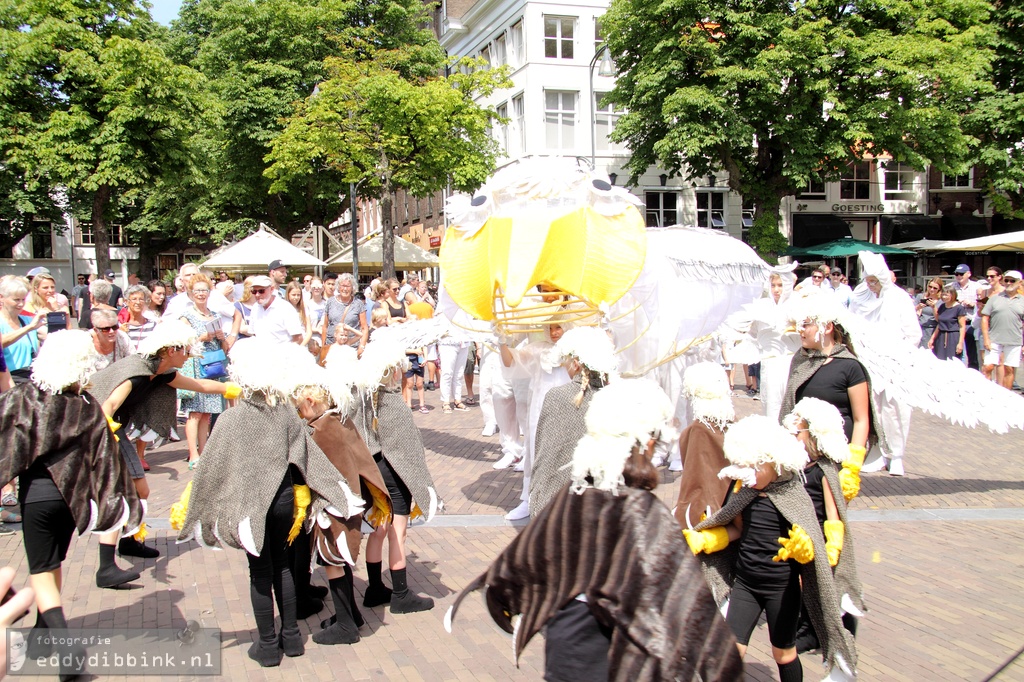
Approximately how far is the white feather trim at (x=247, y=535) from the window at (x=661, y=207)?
3079 cm

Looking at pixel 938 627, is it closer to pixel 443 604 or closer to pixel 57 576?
pixel 443 604

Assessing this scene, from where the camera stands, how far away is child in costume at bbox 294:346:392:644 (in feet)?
Result: 14.4

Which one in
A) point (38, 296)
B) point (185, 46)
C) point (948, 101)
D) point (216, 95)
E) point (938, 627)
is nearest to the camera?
point (938, 627)

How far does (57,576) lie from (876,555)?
503 cm

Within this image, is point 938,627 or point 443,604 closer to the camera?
point 938,627

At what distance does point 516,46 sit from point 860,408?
31722 millimetres

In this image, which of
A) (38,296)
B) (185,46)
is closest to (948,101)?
(38,296)

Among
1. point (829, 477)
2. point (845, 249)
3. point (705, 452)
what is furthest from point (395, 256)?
point (829, 477)

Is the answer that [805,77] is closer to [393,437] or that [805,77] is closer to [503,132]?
[503,132]

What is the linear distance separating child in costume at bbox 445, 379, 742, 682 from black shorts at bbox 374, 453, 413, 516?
2.06 m

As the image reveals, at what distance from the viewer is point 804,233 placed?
33500 millimetres

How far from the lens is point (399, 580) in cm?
496

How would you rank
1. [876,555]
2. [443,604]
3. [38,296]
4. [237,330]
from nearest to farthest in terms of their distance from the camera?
[443,604] → [876,555] → [38,296] → [237,330]

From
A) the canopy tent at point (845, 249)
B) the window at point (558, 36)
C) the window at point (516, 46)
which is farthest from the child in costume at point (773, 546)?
the window at point (516, 46)
